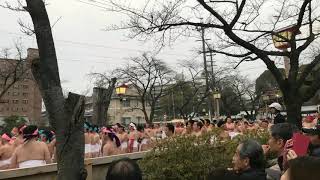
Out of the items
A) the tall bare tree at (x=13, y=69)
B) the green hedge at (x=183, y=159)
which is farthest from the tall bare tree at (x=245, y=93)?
the green hedge at (x=183, y=159)

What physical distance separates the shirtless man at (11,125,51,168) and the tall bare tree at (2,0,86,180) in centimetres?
349

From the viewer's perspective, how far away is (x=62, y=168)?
4.38m

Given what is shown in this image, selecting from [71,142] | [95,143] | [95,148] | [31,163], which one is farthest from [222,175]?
[95,143]

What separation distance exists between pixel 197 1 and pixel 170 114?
57.1 metres

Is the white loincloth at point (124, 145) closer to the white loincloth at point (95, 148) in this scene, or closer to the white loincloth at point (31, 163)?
the white loincloth at point (95, 148)

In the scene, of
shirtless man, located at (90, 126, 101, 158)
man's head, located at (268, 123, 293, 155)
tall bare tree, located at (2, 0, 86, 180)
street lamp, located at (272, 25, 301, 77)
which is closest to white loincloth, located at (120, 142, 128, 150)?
shirtless man, located at (90, 126, 101, 158)

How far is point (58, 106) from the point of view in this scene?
4.48m

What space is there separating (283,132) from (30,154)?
16.6 ft

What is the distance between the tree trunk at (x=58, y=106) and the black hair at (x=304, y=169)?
2651 millimetres

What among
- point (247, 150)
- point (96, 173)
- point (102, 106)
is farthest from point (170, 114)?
point (247, 150)

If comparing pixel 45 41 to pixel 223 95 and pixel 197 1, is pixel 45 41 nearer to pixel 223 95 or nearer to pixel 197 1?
pixel 197 1

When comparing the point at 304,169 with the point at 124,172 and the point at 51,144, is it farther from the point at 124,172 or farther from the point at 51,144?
the point at 51,144

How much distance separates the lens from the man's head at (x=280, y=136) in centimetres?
423

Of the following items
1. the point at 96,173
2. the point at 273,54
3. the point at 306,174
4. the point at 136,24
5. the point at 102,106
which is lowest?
the point at 96,173
